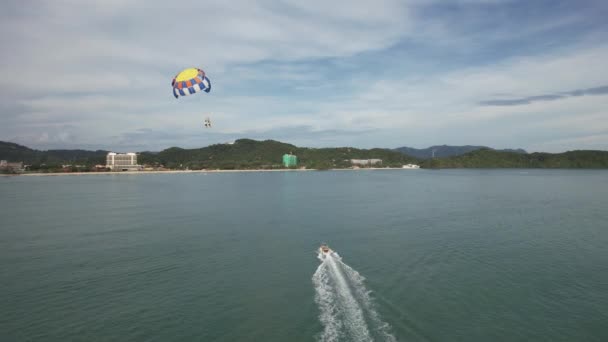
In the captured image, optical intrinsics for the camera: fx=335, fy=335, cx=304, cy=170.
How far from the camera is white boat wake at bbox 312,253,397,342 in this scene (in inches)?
516

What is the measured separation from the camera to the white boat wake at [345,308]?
516 inches

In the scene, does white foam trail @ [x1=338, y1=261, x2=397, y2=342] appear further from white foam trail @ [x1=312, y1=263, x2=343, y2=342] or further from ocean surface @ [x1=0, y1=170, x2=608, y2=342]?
white foam trail @ [x1=312, y1=263, x2=343, y2=342]

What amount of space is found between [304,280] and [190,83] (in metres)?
22.3

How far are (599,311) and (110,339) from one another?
21150 millimetres

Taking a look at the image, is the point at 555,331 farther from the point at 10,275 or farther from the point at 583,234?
the point at 10,275

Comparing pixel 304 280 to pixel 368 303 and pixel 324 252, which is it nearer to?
pixel 368 303

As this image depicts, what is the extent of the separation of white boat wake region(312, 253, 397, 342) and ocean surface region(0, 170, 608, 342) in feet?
0.26

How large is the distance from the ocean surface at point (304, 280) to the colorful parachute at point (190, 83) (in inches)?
531

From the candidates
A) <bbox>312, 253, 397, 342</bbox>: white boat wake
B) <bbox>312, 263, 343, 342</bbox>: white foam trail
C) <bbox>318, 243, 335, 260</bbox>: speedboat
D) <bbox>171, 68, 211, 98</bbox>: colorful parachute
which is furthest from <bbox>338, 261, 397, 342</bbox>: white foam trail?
<bbox>171, 68, 211, 98</bbox>: colorful parachute

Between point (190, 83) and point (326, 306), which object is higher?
point (190, 83)

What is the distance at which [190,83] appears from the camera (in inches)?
1261

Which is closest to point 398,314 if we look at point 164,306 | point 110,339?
point 164,306

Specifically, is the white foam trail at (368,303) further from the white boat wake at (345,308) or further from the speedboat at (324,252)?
the speedboat at (324,252)

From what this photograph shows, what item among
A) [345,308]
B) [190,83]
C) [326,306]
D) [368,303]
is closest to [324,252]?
[326,306]
